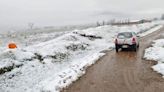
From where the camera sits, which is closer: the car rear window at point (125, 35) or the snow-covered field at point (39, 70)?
the snow-covered field at point (39, 70)

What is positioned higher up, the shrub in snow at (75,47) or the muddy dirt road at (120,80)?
the muddy dirt road at (120,80)

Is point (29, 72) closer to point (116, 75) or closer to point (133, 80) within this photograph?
point (116, 75)

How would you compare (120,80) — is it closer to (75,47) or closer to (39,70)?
(39,70)

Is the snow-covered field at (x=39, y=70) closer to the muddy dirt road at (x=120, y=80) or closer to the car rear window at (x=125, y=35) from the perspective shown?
the muddy dirt road at (x=120, y=80)

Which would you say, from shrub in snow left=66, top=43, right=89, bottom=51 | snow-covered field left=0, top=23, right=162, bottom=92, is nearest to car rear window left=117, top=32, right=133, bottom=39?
snow-covered field left=0, top=23, right=162, bottom=92

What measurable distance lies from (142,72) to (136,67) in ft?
4.33

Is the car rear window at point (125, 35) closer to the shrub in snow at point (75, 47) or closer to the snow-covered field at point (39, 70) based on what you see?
the snow-covered field at point (39, 70)

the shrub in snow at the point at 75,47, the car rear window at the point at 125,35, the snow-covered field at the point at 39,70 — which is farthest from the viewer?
the shrub in snow at the point at 75,47

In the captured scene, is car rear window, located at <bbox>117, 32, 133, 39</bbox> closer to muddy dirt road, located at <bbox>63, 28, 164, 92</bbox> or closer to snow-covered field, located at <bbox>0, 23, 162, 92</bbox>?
snow-covered field, located at <bbox>0, 23, 162, 92</bbox>

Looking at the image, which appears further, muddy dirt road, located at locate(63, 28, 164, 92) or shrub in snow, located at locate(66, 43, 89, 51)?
shrub in snow, located at locate(66, 43, 89, 51)

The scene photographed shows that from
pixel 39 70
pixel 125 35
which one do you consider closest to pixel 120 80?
pixel 39 70

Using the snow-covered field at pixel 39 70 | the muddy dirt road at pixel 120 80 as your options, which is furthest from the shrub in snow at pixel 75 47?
the muddy dirt road at pixel 120 80

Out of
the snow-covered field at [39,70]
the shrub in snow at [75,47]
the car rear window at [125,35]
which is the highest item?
the car rear window at [125,35]

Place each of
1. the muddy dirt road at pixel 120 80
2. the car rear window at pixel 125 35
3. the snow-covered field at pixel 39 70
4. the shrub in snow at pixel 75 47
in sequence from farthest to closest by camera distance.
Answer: the shrub in snow at pixel 75 47 → the car rear window at pixel 125 35 → the snow-covered field at pixel 39 70 → the muddy dirt road at pixel 120 80
